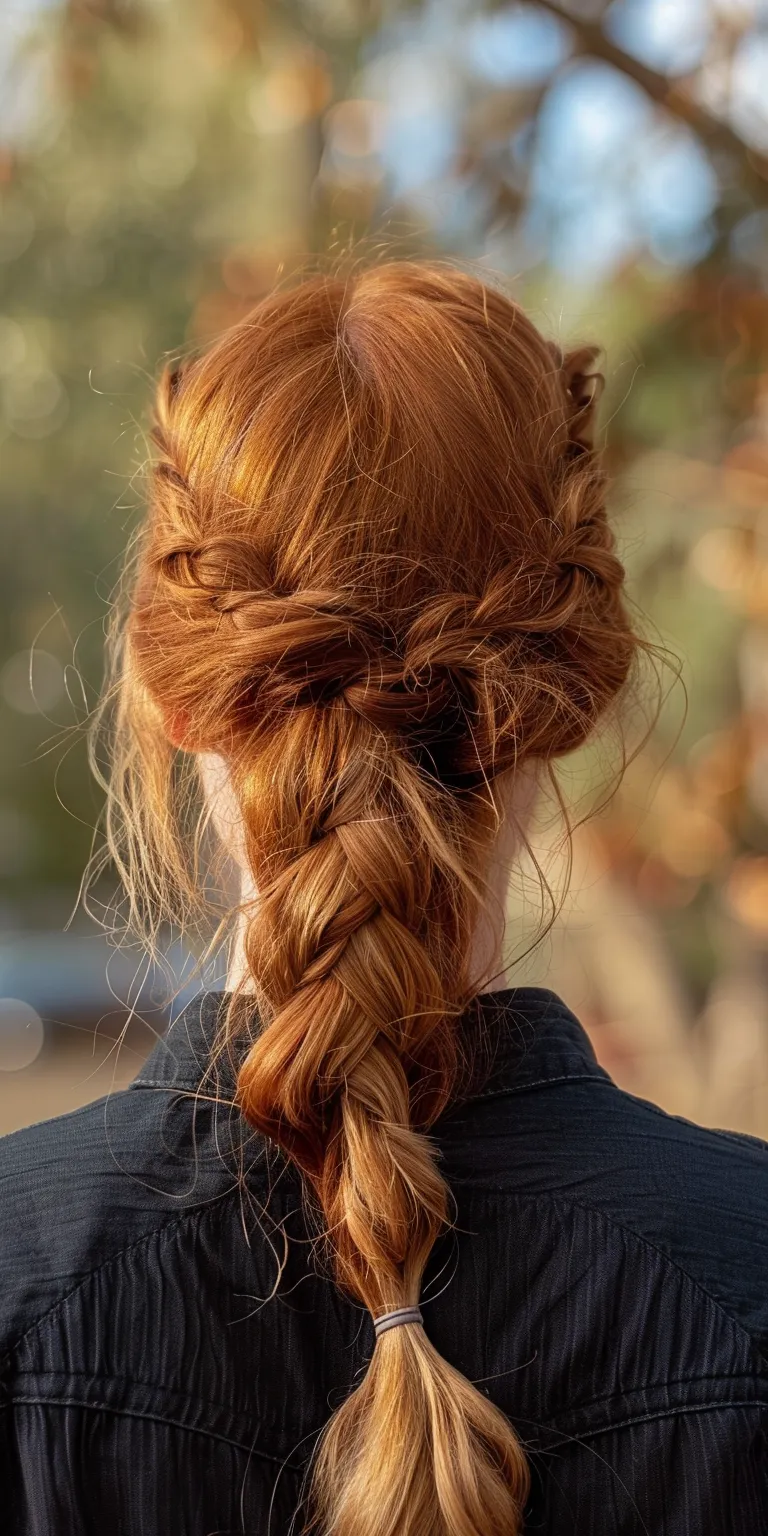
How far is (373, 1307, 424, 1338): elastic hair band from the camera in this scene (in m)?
0.84

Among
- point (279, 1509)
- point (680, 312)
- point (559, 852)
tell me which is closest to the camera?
point (279, 1509)

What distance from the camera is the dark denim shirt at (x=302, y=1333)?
0.84m

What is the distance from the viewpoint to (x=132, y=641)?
3.31 ft

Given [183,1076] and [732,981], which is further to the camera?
[732,981]

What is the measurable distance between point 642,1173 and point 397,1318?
0.61 feet

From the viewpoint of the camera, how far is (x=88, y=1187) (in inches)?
34.7

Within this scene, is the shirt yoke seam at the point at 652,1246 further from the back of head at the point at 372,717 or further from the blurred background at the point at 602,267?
the blurred background at the point at 602,267

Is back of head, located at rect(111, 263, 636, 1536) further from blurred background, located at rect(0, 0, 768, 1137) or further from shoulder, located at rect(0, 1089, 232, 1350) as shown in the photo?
blurred background, located at rect(0, 0, 768, 1137)

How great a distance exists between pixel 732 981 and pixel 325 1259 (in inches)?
93.8

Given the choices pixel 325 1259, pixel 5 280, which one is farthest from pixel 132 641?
pixel 5 280

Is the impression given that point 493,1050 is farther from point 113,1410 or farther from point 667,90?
point 667,90

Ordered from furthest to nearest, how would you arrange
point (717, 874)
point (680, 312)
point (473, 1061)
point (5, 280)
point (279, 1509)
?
point (5, 280)
point (717, 874)
point (680, 312)
point (473, 1061)
point (279, 1509)

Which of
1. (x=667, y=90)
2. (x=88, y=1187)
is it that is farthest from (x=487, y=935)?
(x=667, y=90)

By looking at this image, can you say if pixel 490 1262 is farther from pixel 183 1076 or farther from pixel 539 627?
pixel 539 627
